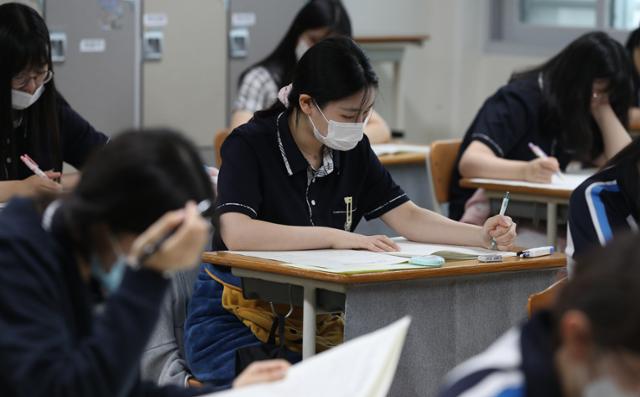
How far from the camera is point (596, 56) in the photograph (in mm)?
3904

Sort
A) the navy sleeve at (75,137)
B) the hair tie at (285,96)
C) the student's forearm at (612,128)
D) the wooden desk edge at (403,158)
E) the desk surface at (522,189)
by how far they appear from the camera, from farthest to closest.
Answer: the wooden desk edge at (403,158) < the student's forearm at (612,128) < the desk surface at (522,189) < the navy sleeve at (75,137) < the hair tie at (285,96)

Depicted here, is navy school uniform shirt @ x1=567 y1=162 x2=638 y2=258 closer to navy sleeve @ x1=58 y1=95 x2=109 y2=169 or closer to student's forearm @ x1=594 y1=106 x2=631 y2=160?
navy sleeve @ x1=58 y1=95 x2=109 y2=169

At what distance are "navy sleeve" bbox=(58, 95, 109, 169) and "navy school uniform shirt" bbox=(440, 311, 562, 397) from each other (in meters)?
2.30

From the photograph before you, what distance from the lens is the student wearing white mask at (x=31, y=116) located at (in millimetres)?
2996

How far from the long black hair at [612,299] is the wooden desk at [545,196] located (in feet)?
8.33

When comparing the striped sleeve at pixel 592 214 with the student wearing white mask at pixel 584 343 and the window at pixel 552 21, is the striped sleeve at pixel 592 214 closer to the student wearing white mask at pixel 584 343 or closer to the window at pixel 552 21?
the student wearing white mask at pixel 584 343

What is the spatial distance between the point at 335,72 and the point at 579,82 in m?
1.57

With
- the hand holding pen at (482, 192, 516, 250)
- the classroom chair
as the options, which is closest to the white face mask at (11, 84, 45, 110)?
the hand holding pen at (482, 192, 516, 250)

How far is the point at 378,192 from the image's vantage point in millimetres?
2879

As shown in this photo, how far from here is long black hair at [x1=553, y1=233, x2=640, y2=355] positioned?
3.40 feet

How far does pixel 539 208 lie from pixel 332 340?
141 centimetres

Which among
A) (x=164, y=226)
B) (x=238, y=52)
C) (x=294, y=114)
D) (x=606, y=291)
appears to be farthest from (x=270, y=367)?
(x=238, y=52)

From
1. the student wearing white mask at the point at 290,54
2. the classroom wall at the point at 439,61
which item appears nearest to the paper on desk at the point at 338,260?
the student wearing white mask at the point at 290,54

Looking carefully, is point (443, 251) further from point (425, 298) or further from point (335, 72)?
point (335, 72)
